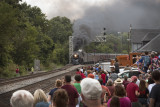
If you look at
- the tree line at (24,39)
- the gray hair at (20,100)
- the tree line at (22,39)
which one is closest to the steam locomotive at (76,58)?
the tree line at (24,39)

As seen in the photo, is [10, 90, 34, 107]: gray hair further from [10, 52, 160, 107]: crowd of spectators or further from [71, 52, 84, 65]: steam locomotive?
[71, 52, 84, 65]: steam locomotive

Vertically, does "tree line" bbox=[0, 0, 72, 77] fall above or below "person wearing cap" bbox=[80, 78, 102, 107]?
above

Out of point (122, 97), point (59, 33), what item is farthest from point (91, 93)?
point (59, 33)

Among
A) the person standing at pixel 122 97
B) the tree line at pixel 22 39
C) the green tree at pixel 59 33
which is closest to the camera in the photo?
the person standing at pixel 122 97

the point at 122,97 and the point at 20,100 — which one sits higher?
the point at 20,100

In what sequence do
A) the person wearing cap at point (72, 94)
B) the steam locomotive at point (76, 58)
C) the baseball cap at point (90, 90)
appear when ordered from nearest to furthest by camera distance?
the baseball cap at point (90, 90)
the person wearing cap at point (72, 94)
the steam locomotive at point (76, 58)

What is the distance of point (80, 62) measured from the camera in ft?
204

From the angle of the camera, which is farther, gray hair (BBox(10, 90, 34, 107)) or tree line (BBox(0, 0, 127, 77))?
tree line (BBox(0, 0, 127, 77))

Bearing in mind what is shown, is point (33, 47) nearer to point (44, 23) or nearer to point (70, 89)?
point (44, 23)

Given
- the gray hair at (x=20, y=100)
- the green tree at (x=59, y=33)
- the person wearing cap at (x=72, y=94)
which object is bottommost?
the person wearing cap at (x=72, y=94)

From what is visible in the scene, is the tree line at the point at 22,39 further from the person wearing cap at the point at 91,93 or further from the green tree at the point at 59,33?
the person wearing cap at the point at 91,93

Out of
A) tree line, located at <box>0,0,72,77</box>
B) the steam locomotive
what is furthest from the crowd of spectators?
the steam locomotive

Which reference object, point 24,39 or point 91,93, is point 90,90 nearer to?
point 91,93

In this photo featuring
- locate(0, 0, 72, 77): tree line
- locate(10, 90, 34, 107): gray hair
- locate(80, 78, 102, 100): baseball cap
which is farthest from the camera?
locate(0, 0, 72, 77): tree line
